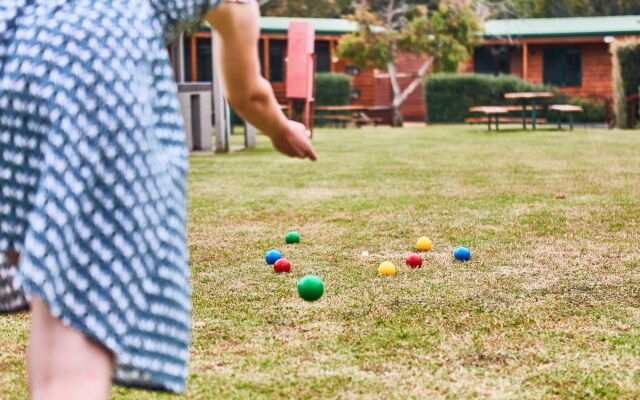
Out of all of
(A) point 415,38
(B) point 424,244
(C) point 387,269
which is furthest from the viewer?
(A) point 415,38

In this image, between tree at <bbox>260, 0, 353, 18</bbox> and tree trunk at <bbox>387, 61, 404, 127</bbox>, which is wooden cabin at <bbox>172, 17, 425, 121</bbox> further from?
tree at <bbox>260, 0, 353, 18</bbox>

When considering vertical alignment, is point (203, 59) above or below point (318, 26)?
below

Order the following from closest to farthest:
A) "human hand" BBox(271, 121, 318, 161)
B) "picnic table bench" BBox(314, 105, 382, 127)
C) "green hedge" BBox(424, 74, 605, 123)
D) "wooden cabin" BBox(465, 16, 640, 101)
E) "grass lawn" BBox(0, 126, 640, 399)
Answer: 1. "human hand" BBox(271, 121, 318, 161)
2. "grass lawn" BBox(0, 126, 640, 399)
3. "picnic table bench" BBox(314, 105, 382, 127)
4. "green hedge" BBox(424, 74, 605, 123)
5. "wooden cabin" BBox(465, 16, 640, 101)

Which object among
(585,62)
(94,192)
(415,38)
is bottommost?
(94,192)

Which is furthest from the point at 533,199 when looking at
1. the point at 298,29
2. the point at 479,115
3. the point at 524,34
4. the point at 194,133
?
the point at 524,34

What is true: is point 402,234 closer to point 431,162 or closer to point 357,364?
point 357,364

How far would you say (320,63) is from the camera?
34.1 meters

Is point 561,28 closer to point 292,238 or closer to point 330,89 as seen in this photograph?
point 330,89

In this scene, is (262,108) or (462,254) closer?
(262,108)

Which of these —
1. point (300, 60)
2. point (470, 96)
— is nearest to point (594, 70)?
point (470, 96)

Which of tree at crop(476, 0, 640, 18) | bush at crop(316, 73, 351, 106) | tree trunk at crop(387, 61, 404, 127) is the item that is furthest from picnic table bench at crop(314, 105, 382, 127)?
tree at crop(476, 0, 640, 18)

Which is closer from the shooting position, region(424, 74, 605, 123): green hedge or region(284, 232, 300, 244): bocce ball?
region(284, 232, 300, 244): bocce ball

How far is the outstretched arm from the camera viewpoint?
5.73ft

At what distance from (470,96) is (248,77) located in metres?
27.9
